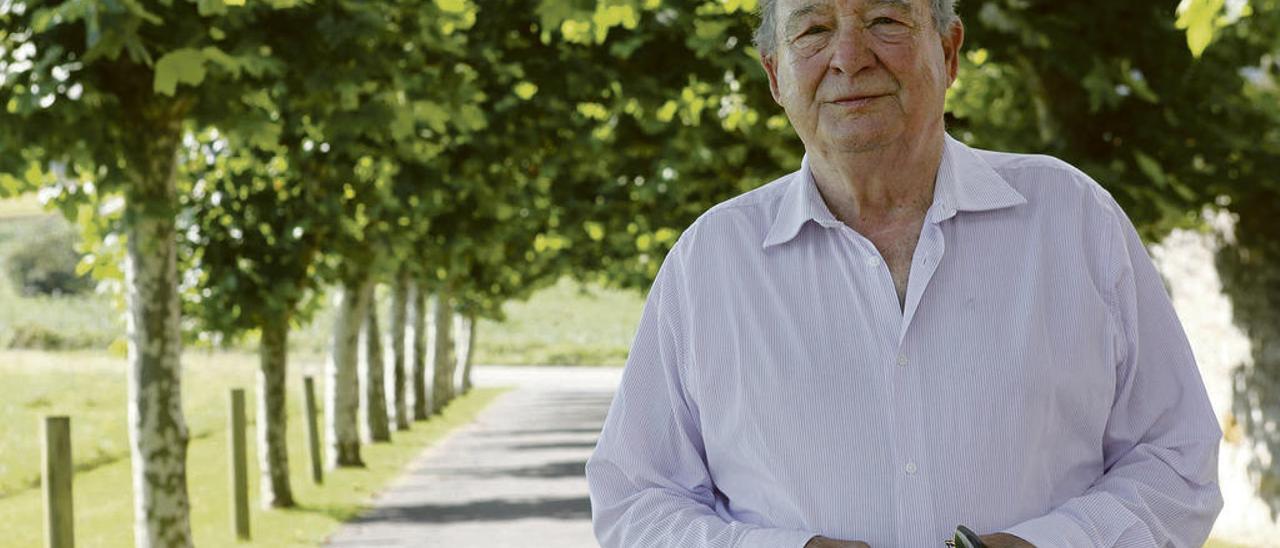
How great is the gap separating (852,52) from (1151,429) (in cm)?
70

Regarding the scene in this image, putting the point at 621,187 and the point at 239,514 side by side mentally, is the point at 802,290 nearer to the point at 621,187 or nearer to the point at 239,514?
the point at 239,514

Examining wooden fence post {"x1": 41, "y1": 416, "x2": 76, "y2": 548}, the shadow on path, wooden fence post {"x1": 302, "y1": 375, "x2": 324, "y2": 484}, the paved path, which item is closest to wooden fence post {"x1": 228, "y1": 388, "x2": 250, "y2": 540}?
the paved path

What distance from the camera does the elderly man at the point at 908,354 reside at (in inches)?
93.8

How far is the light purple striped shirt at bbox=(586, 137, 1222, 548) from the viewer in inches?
93.7

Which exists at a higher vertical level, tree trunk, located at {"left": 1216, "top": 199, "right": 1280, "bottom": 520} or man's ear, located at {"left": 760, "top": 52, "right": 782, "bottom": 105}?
man's ear, located at {"left": 760, "top": 52, "right": 782, "bottom": 105}

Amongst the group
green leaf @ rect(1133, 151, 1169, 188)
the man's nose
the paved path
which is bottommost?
the paved path

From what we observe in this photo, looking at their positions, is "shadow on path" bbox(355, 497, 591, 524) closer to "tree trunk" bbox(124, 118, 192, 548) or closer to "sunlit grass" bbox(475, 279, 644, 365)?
"tree trunk" bbox(124, 118, 192, 548)

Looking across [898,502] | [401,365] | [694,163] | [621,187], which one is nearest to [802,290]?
[898,502]

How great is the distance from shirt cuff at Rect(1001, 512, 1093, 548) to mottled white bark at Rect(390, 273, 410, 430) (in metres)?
23.8

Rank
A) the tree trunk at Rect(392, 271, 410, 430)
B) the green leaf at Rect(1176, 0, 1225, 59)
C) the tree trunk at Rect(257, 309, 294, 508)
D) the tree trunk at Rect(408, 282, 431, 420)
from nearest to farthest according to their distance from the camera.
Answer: the green leaf at Rect(1176, 0, 1225, 59)
the tree trunk at Rect(257, 309, 294, 508)
the tree trunk at Rect(392, 271, 410, 430)
the tree trunk at Rect(408, 282, 431, 420)

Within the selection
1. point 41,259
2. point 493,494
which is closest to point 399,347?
point 493,494

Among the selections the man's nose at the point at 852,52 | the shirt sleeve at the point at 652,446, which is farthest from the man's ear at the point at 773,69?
the shirt sleeve at the point at 652,446

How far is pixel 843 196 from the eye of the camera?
2584 mm

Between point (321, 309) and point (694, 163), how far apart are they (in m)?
3.84
